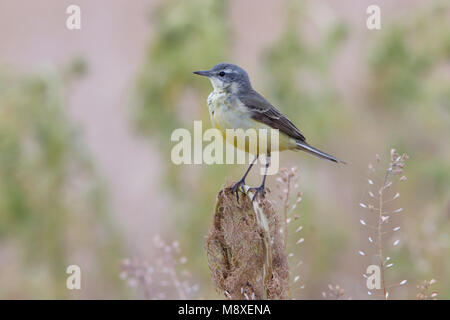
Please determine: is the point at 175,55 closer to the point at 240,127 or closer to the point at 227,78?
the point at 227,78

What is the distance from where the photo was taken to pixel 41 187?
17.1 ft

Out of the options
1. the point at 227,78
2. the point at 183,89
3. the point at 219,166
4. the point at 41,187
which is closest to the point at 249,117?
the point at 227,78

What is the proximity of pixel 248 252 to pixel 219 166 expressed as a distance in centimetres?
343

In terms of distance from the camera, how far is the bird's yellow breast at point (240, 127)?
379cm

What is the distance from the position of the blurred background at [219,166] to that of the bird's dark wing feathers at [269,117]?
133 cm

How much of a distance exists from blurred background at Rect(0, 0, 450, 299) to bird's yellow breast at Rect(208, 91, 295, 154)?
1.39m

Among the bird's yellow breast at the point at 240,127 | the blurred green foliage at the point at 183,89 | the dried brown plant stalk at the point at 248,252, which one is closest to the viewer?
the dried brown plant stalk at the point at 248,252

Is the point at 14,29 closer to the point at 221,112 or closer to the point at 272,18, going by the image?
the point at 272,18

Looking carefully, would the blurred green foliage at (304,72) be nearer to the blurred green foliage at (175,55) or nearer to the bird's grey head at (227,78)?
the blurred green foliage at (175,55)

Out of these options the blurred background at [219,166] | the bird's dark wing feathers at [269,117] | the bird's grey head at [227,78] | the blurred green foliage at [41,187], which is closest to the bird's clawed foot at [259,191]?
the bird's dark wing feathers at [269,117]
